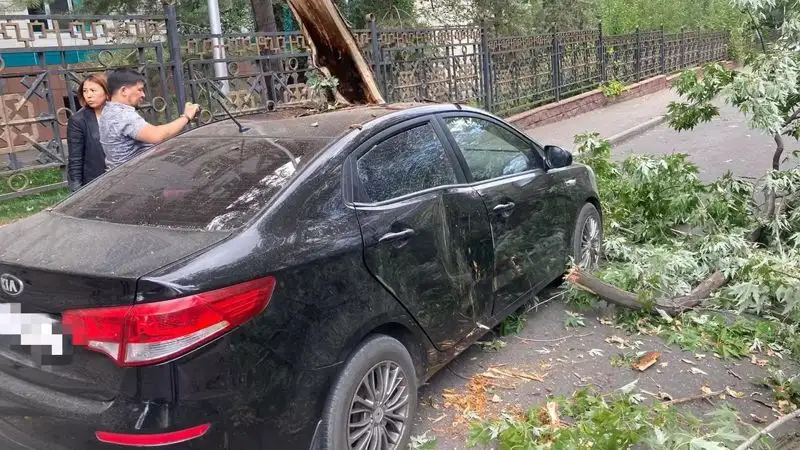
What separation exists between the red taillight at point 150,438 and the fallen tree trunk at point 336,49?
3.95 meters

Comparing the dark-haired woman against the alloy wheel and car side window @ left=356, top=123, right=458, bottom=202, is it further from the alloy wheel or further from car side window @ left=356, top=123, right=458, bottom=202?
the alloy wheel

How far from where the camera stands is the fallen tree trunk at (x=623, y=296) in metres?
4.38

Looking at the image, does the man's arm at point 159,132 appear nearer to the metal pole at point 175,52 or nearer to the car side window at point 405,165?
the car side window at point 405,165

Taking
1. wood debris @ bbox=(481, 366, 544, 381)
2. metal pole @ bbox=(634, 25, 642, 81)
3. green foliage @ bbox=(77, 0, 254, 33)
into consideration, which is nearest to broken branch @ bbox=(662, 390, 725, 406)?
wood debris @ bbox=(481, 366, 544, 381)

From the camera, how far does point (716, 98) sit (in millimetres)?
5754

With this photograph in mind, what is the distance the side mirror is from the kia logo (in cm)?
322

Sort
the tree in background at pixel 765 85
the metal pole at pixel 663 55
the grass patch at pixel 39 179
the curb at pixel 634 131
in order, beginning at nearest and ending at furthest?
1. the tree in background at pixel 765 85
2. the grass patch at pixel 39 179
3. the curb at pixel 634 131
4. the metal pole at pixel 663 55

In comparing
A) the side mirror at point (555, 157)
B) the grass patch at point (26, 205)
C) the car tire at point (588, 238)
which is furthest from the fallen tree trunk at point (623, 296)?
the grass patch at point (26, 205)

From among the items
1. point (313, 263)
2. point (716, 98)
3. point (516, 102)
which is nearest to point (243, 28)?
point (516, 102)

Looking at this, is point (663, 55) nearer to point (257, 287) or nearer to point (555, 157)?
point (555, 157)

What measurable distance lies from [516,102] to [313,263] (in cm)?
1251

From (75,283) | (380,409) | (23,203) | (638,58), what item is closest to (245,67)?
(23,203)

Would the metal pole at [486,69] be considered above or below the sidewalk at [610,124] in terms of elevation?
above

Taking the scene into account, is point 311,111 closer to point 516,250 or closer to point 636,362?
point 516,250
